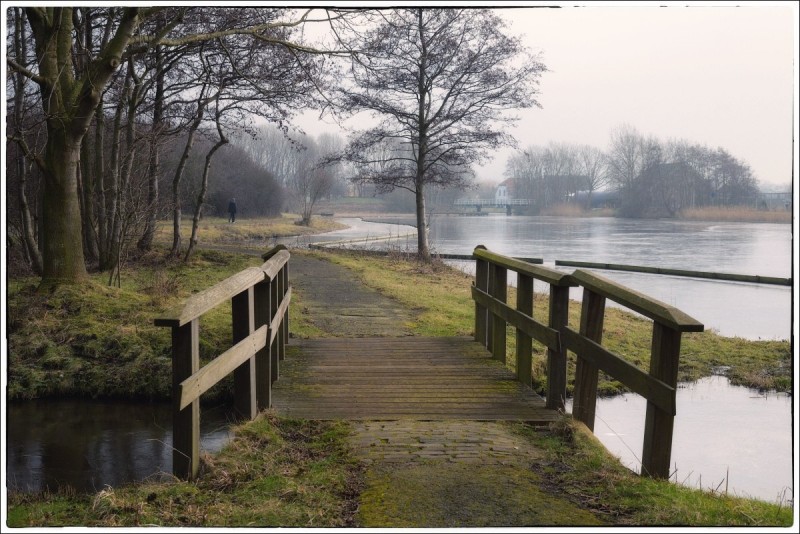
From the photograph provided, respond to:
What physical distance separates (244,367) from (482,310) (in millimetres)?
3882

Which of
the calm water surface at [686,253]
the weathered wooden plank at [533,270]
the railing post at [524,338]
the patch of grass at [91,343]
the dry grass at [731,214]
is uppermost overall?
the dry grass at [731,214]

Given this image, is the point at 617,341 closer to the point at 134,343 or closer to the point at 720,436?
the point at 720,436

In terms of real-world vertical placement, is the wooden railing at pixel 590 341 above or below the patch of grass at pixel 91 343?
above

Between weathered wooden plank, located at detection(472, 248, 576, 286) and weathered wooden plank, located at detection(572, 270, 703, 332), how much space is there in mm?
177

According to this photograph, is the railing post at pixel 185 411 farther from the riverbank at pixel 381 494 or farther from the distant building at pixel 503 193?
the distant building at pixel 503 193

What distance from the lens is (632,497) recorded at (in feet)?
12.0

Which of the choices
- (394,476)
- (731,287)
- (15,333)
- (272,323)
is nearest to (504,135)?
(731,287)

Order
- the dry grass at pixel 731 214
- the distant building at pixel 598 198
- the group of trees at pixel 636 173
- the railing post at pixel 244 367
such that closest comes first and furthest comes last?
the railing post at pixel 244 367 → the dry grass at pixel 731 214 → the group of trees at pixel 636 173 → the distant building at pixel 598 198

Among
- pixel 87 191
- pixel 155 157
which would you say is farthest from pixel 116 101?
pixel 87 191

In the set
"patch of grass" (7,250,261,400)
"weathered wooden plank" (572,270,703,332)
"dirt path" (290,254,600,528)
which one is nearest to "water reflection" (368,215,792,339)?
"weathered wooden plank" (572,270,703,332)

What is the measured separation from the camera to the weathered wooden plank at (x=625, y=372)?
3813 mm

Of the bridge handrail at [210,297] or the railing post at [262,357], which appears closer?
the bridge handrail at [210,297]

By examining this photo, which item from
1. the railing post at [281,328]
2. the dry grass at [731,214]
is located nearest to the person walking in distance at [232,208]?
the dry grass at [731,214]

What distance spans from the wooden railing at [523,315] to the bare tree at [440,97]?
42.0 ft
